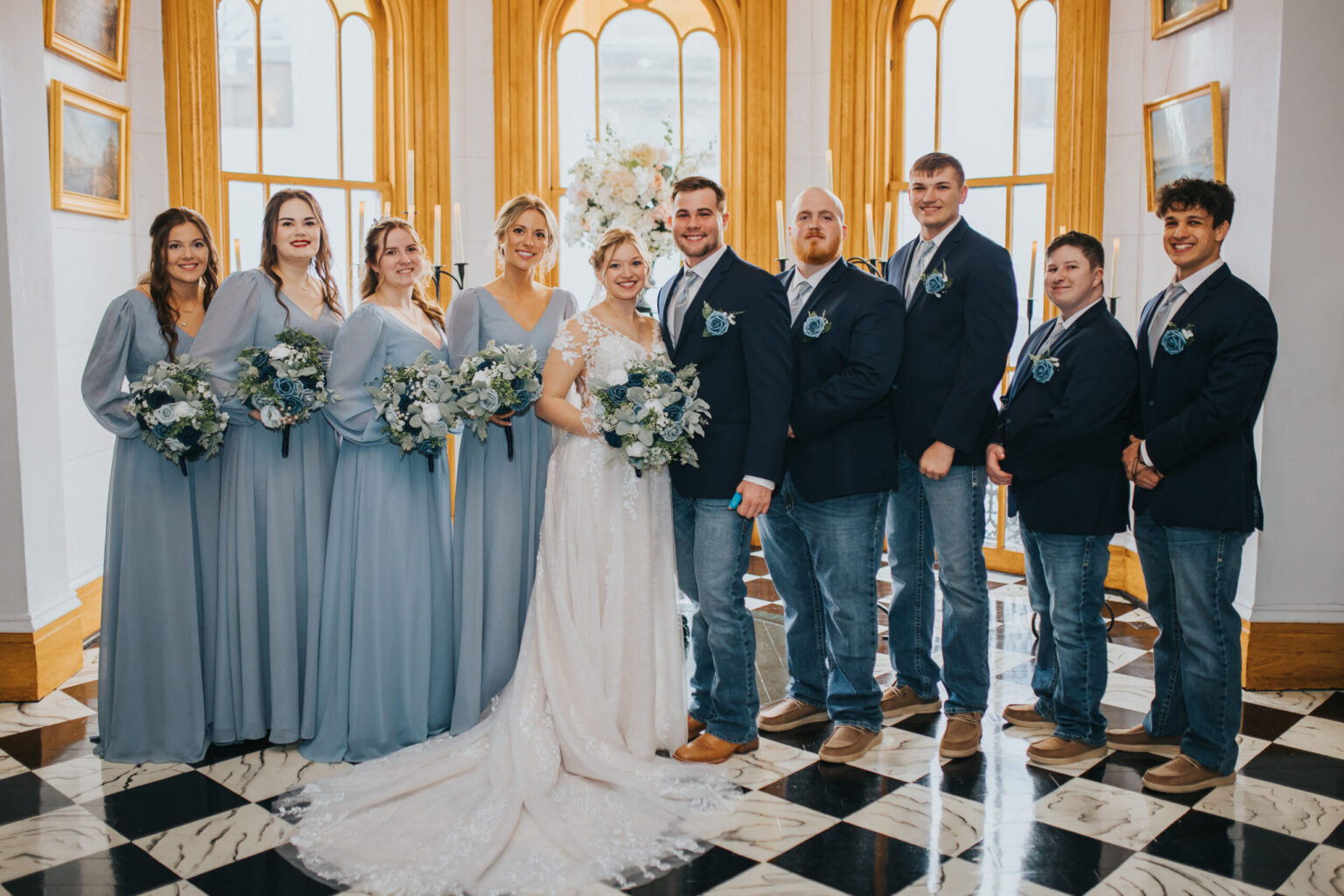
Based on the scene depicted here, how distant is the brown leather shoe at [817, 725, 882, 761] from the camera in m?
3.90

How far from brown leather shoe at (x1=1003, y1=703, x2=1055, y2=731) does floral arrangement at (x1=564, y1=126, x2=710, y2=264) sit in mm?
2478

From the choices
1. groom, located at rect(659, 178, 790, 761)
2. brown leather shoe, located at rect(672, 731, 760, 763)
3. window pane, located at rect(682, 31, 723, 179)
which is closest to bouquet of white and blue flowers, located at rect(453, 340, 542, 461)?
groom, located at rect(659, 178, 790, 761)

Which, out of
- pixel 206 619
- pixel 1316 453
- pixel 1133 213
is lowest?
pixel 206 619

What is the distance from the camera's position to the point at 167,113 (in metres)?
6.36

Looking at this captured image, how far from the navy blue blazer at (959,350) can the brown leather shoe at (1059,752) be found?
107 cm

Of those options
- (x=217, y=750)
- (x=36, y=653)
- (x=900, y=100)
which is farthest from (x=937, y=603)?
(x=36, y=653)

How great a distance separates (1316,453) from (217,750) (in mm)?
4823

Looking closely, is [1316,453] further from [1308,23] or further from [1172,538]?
[1308,23]

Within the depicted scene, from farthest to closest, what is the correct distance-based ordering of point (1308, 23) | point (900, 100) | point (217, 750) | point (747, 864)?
1. point (900, 100)
2. point (1308, 23)
3. point (217, 750)
4. point (747, 864)

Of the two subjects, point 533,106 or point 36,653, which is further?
point 533,106

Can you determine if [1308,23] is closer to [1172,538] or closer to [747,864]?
[1172,538]

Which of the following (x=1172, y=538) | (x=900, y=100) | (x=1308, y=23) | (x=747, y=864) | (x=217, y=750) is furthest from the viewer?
(x=900, y=100)

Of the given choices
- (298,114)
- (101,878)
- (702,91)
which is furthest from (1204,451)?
(298,114)

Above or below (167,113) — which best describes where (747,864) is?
below
